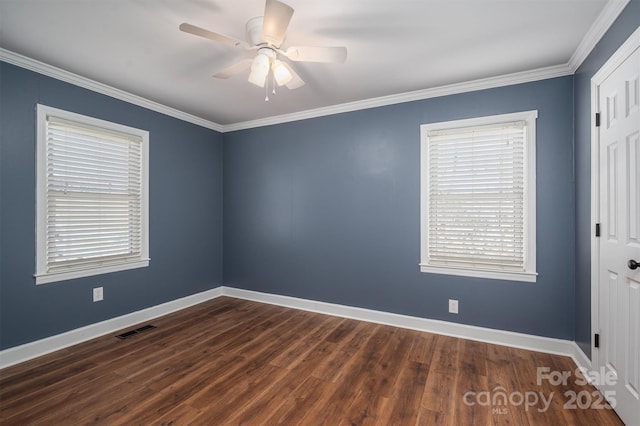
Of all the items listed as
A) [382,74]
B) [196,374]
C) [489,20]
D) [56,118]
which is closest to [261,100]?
[382,74]

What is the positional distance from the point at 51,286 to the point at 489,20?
4.22 m

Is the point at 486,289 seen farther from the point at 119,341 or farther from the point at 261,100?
the point at 119,341

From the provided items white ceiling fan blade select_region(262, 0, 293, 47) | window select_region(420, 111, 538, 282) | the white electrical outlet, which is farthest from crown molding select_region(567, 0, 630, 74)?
the white electrical outlet

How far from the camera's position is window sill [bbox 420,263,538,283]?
110 inches

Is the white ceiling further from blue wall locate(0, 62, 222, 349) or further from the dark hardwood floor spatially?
the dark hardwood floor

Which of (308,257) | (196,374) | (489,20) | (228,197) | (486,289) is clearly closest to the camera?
(489,20)

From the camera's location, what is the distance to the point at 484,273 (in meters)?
2.96

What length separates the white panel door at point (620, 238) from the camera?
1.71 meters

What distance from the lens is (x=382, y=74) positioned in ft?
9.35

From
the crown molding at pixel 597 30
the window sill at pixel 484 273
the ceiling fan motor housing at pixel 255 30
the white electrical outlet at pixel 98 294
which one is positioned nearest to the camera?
the crown molding at pixel 597 30

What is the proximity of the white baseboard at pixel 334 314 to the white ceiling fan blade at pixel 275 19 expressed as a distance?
296 cm

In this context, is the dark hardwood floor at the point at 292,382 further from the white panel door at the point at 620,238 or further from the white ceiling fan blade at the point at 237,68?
the white ceiling fan blade at the point at 237,68

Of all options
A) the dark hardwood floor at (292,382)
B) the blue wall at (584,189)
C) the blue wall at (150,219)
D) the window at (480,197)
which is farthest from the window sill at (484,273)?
the blue wall at (150,219)

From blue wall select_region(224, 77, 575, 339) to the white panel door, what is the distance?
0.61 m
